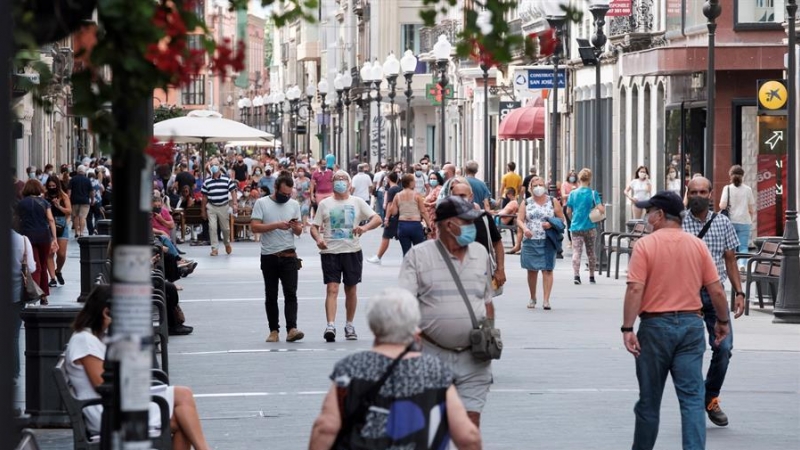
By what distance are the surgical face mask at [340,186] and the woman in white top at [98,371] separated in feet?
28.3

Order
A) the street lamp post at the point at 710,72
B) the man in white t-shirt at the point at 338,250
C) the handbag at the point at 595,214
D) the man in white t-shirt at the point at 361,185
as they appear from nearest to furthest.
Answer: the man in white t-shirt at the point at 338,250 < the street lamp post at the point at 710,72 < the handbag at the point at 595,214 < the man in white t-shirt at the point at 361,185

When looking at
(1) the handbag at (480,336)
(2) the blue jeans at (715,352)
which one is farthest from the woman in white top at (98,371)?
(2) the blue jeans at (715,352)

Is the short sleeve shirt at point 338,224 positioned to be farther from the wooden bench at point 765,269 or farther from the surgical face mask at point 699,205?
the surgical face mask at point 699,205

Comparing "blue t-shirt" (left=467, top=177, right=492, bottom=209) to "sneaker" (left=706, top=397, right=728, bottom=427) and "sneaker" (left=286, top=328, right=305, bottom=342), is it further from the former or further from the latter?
"sneaker" (left=706, top=397, right=728, bottom=427)

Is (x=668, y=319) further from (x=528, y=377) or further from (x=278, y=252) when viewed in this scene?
(x=278, y=252)

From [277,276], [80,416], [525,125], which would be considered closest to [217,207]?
[277,276]

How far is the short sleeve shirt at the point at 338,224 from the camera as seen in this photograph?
59.0 feet

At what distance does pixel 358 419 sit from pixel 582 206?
19.9m

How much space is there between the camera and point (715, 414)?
12.3 meters

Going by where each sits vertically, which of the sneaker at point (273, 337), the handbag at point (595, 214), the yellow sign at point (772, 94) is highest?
the yellow sign at point (772, 94)

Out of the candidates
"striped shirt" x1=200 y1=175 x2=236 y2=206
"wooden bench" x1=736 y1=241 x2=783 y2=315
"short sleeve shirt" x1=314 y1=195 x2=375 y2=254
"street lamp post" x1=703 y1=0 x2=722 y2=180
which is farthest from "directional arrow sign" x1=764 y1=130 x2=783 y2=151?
"short sleeve shirt" x1=314 y1=195 x2=375 y2=254

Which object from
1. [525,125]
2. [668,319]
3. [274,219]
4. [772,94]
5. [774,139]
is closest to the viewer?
[668,319]

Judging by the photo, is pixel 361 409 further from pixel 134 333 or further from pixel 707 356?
pixel 707 356

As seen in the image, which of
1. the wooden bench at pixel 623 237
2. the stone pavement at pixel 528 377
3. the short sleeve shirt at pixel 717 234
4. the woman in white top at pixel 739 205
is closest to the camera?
the stone pavement at pixel 528 377
